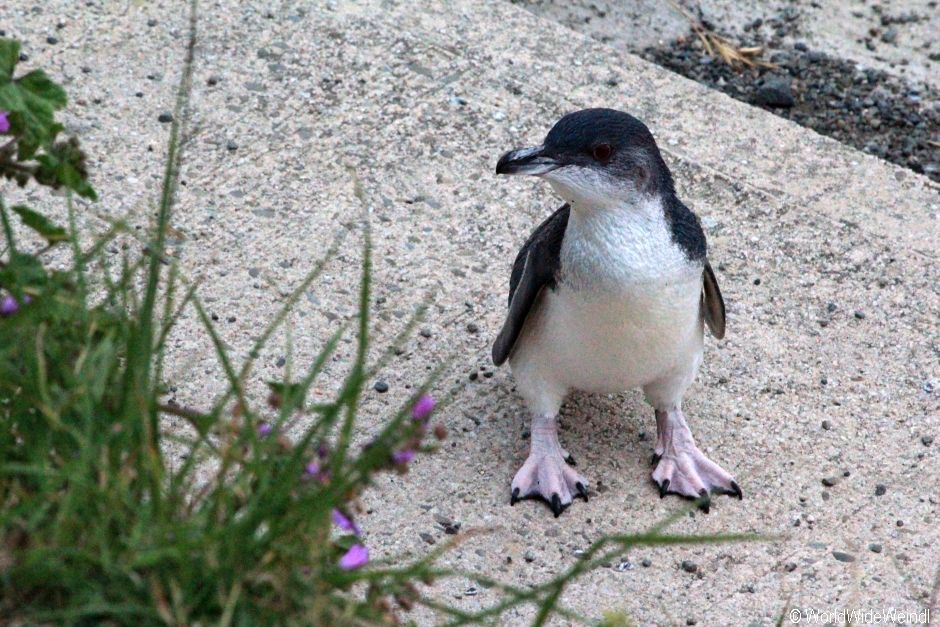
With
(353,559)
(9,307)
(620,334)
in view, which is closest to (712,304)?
(620,334)

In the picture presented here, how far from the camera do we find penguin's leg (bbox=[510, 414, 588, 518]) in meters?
3.85

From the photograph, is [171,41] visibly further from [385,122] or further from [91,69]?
[385,122]

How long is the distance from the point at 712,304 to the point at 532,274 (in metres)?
0.59

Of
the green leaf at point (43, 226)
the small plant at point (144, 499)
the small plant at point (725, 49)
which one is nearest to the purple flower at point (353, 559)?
the small plant at point (144, 499)

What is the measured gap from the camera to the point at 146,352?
227cm

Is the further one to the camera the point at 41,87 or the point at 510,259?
the point at 510,259

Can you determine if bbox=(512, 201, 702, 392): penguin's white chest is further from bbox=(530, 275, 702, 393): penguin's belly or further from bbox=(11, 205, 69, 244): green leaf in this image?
bbox=(11, 205, 69, 244): green leaf

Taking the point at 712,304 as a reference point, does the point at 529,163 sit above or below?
above

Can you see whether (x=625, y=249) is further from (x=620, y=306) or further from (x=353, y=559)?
(x=353, y=559)

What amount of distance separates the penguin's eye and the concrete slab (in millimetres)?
1003

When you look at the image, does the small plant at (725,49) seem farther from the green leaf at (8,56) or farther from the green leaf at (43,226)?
the green leaf at (43,226)

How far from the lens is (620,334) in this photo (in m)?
3.64

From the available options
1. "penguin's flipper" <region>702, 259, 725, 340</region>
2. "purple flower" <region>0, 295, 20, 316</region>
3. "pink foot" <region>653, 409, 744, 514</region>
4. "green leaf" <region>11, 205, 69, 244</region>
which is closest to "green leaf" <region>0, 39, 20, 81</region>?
"green leaf" <region>11, 205, 69, 244</region>

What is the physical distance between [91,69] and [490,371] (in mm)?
2018
